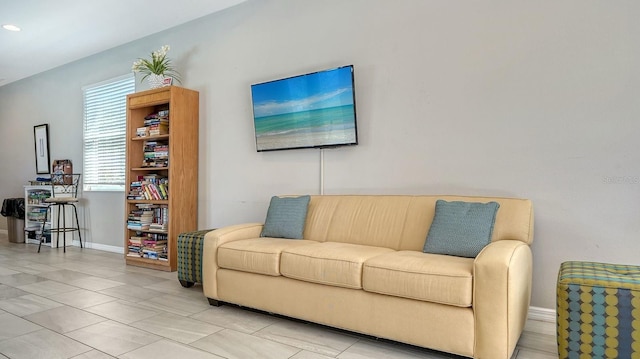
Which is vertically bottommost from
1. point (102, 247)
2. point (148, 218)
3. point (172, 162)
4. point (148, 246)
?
point (102, 247)

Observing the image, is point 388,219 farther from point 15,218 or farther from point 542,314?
point 15,218

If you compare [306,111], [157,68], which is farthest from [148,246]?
[306,111]

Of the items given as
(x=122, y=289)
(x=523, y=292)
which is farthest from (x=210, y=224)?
(x=523, y=292)

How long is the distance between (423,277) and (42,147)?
6.70m

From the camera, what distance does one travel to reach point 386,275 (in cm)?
212

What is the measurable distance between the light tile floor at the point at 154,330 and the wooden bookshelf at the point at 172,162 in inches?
26.4

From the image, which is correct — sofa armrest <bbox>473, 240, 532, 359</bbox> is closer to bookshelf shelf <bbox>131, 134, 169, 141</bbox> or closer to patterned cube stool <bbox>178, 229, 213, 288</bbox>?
patterned cube stool <bbox>178, 229, 213, 288</bbox>

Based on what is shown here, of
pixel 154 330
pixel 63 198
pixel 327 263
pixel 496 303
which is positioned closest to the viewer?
pixel 496 303

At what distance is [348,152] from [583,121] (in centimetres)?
167

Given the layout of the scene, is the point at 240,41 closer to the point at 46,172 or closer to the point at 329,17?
the point at 329,17

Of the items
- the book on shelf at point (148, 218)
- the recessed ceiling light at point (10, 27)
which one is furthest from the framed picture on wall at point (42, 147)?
the book on shelf at point (148, 218)

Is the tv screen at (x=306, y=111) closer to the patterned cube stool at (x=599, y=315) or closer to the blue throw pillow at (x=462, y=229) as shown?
the blue throw pillow at (x=462, y=229)

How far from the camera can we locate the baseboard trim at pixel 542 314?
2535mm

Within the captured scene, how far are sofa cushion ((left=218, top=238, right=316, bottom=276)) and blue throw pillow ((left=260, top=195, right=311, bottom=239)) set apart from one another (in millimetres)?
181
